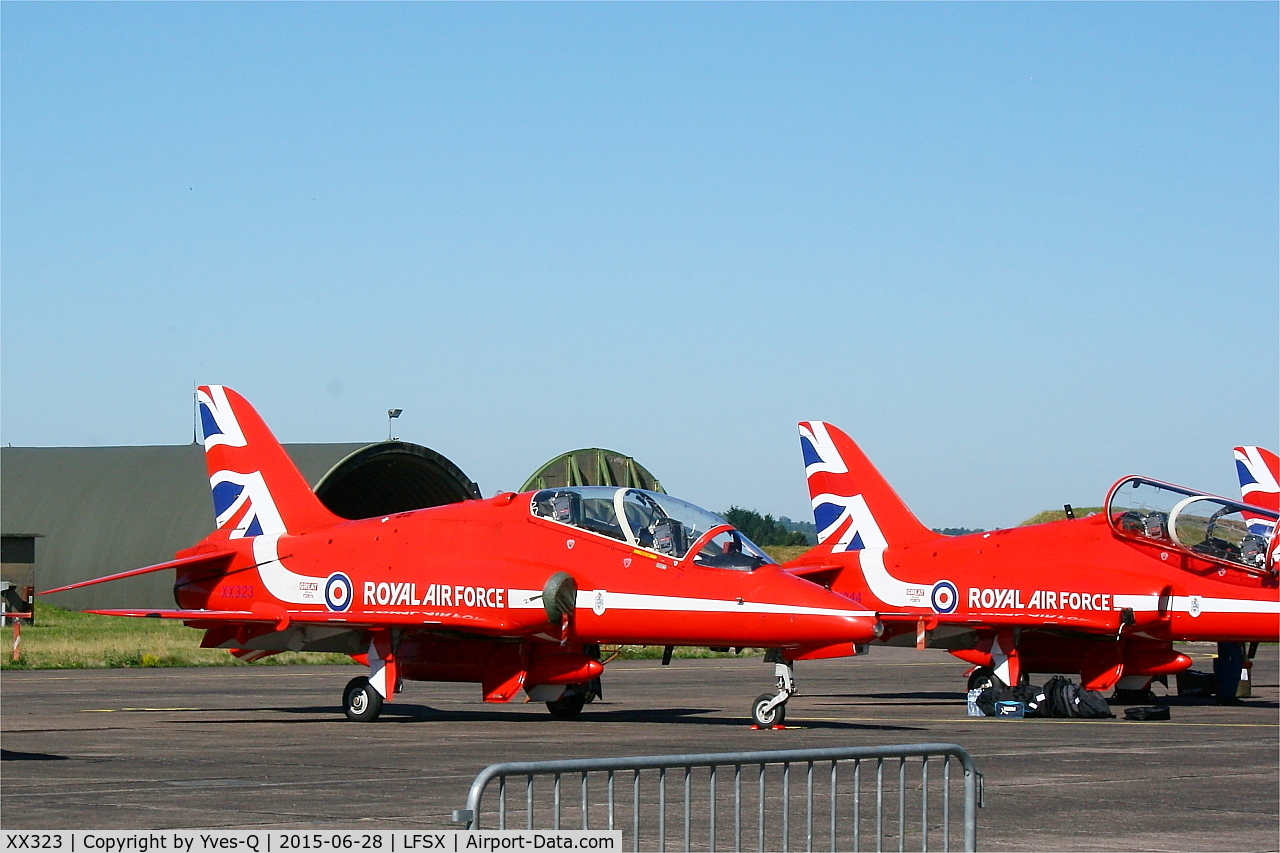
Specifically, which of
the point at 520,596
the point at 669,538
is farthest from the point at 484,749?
the point at 669,538

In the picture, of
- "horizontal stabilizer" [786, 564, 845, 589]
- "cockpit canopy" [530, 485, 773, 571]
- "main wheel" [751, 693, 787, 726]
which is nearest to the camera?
"main wheel" [751, 693, 787, 726]

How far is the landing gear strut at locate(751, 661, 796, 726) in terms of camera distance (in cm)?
1780

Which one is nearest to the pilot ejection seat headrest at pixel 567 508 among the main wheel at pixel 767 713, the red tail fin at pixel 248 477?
the main wheel at pixel 767 713

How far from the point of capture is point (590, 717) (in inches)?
813

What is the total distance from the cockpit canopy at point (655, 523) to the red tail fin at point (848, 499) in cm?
709

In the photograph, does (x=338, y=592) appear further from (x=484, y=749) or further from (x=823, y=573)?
(x=823, y=573)

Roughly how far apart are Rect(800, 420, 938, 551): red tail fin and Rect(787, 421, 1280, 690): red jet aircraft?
79cm

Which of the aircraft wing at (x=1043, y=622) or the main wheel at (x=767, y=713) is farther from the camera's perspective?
the aircraft wing at (x=1043, y=622)

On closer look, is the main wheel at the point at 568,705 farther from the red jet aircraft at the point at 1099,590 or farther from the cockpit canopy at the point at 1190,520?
the cockpit canopy at the point at 1190,520

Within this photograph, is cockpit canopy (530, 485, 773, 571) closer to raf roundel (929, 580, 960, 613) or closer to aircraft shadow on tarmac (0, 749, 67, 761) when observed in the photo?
raf roundel (929, 580, 960, 613)

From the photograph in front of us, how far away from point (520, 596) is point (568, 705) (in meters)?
1.77

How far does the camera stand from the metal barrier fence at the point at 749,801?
671 centimetres

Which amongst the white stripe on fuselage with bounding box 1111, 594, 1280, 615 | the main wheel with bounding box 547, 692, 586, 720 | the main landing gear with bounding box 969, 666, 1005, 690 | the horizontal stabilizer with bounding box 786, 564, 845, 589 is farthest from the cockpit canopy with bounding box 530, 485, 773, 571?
the horizontal stabilizer with bounding box 786, 564, 845, 589

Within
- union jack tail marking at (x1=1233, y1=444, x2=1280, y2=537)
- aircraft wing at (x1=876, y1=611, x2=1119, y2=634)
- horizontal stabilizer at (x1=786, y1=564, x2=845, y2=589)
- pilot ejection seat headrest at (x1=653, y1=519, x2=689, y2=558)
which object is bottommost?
aircraft wing at (x1=876, y1=611, x2=1119, y2=634)
